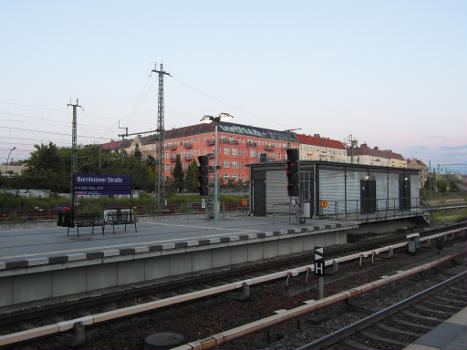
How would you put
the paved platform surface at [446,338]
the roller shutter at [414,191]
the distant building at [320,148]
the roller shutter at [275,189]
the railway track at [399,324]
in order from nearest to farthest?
the paved platform surface at [446,338], the railway track at [399,324], the roller shutter at [275,189], the roller shutter at [414,191], the distant building at [320,148]

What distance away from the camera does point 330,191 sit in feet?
76.2

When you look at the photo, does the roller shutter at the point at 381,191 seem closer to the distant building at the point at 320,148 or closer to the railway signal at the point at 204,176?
the railway signal at the point at 204,176

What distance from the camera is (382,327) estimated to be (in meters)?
7.17

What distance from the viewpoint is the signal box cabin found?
893 inches

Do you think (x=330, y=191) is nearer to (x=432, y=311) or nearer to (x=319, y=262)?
(x=319, y=262)

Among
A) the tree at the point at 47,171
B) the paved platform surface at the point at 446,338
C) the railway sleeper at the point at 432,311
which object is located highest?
the tree at the point at 47,171

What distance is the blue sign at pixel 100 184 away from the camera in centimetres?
1462

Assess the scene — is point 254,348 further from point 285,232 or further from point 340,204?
point 340,204

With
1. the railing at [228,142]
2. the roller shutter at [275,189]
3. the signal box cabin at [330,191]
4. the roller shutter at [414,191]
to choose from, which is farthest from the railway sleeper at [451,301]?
the railing at [228,142]

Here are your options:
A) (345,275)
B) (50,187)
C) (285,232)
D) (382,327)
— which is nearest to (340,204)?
(285,232)

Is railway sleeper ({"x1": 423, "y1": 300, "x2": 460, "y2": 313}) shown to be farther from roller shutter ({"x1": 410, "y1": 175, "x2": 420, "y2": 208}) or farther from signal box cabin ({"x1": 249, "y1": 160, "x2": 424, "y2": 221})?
roller shutter ({"x1": 410, "y1": 175, "x2": 420, "y2": 208})

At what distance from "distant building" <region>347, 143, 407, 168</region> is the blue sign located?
103319mm

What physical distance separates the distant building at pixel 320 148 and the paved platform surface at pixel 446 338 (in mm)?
94742

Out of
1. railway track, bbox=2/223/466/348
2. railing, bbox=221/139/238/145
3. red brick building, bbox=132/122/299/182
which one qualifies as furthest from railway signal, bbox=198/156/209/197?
railing, bbox=221/139/238/145
